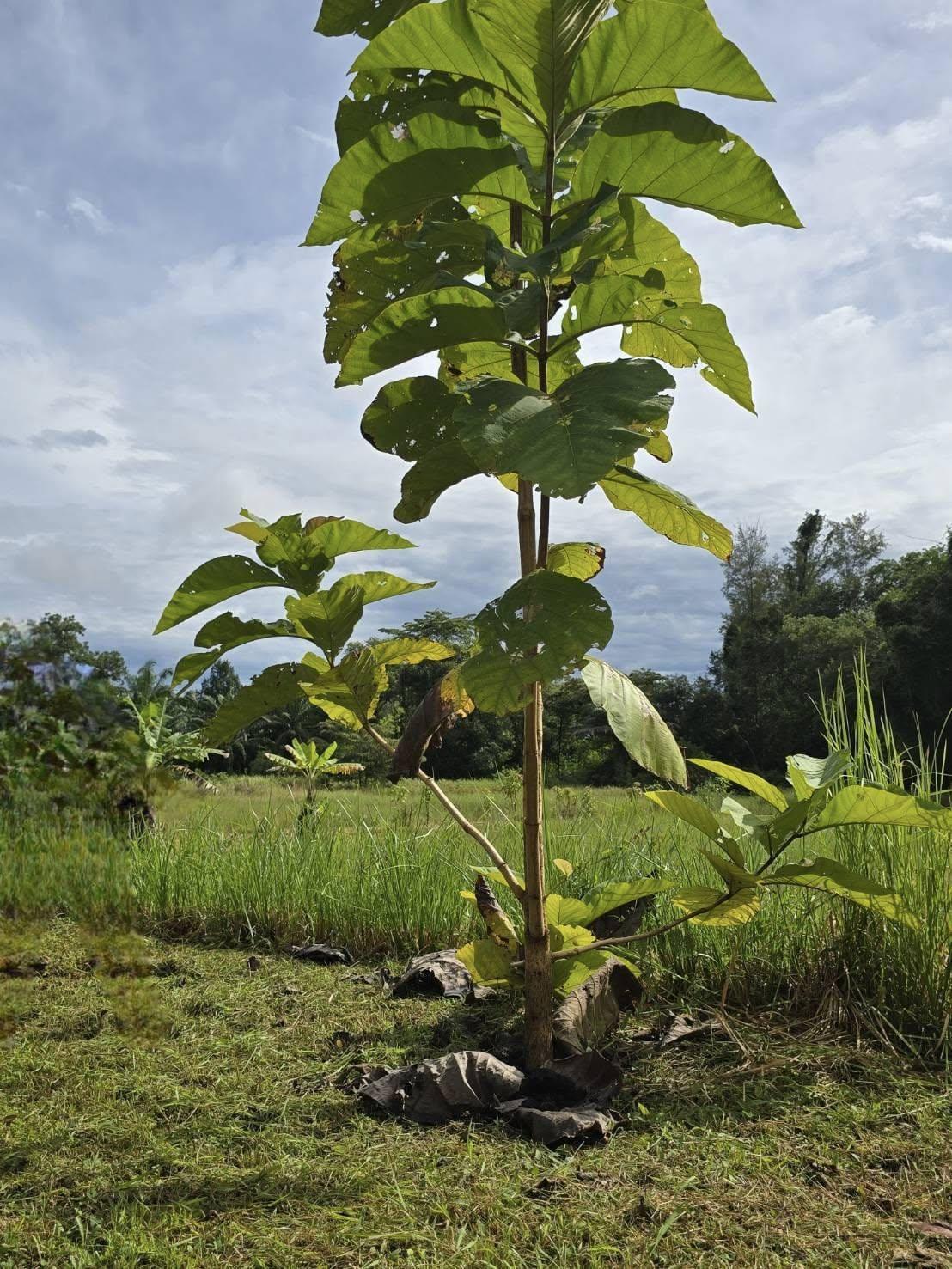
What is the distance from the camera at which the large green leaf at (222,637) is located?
1.56m

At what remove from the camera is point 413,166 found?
4.28ft

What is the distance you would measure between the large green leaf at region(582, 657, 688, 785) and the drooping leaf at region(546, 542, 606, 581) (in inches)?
8.7

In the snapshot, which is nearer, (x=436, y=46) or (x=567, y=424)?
(x=567, y=424)

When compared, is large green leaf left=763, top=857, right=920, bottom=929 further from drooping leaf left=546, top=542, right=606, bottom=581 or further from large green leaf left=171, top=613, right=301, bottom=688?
large green leaf left=171, top=613, right=301, bottom=688

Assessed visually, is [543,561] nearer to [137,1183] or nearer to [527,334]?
[527,334]

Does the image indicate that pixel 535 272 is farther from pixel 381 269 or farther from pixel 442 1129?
pixel 442 1129

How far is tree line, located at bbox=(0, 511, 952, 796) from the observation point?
18.7ft

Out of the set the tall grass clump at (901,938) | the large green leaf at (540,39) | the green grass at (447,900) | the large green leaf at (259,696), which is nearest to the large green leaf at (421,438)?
the large green leaf at (259,696)

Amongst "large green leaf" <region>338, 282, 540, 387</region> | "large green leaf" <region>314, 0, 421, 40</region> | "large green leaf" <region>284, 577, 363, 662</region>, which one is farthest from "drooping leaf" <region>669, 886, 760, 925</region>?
"large green leaf" <region>314, 0, 421, 40</region>

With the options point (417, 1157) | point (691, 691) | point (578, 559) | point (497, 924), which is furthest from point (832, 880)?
point (691, 691)

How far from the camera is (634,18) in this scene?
1208 mm

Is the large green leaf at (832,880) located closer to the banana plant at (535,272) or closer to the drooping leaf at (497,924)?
the banana plant at (535,272)

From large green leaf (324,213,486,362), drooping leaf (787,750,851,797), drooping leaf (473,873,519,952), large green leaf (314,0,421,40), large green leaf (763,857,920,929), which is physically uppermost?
large green leaf (314,0,421,40)

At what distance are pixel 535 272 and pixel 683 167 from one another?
37cm
